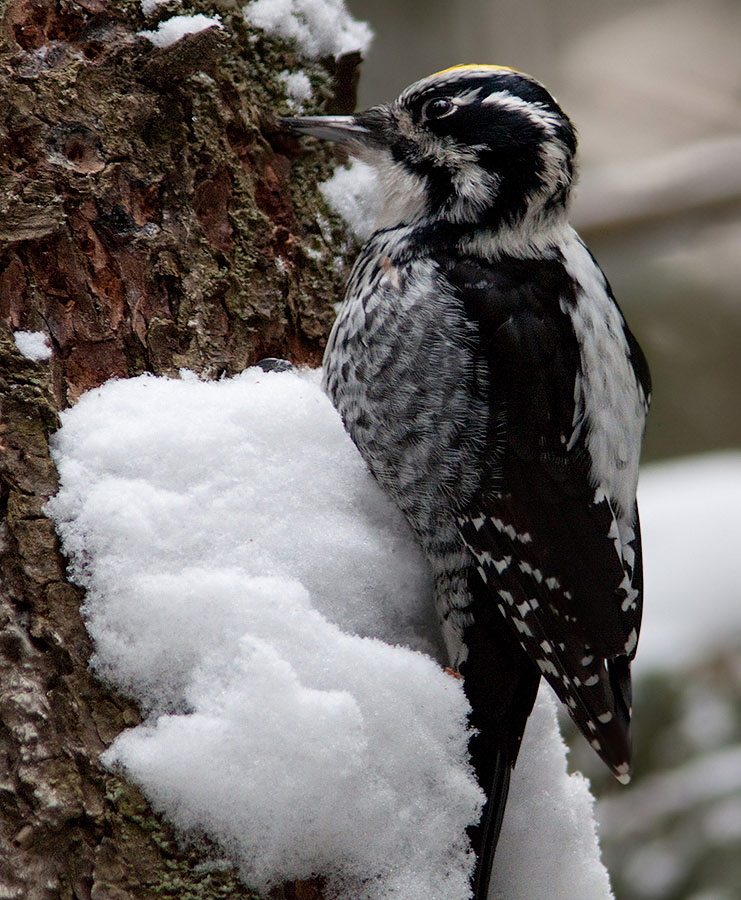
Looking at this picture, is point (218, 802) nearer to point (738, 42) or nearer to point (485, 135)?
point (485, 135)

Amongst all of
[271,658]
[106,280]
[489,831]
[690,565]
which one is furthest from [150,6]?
[690,565]

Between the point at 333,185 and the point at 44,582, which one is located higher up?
the point at 333,185

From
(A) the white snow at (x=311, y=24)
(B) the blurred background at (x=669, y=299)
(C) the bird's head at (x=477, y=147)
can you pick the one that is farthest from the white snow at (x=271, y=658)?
(B) the blurred background at (x=669, y=299)

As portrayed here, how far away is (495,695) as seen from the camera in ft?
6.07

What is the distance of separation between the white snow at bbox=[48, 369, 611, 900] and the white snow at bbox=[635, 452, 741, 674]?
1835 mm

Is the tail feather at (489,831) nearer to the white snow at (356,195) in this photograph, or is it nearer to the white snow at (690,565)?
the white snow at (356,195)

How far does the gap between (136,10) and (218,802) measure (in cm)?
140

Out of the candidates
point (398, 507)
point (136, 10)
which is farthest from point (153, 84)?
point (398, 507)

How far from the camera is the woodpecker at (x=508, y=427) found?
1.82 meters

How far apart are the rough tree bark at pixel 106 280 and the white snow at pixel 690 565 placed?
2037mm

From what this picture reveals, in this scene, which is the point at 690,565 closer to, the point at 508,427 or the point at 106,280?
the point at 508,427

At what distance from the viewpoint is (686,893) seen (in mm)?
2992

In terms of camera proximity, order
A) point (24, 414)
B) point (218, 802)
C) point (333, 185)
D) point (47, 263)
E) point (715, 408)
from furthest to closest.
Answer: point (715, 408) → point (333, 185) → point (47, 263) → point (24, 414) → point (218, 802)

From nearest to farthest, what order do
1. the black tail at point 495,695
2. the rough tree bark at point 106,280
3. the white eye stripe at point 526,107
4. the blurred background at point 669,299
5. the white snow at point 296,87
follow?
1. the rough tree bark at point 106,280
2. the black tail at point 495,695
3. the white eye stripe at point 526,107
4. the white snow at point 296,87
5. the blurred background at point 669,299
